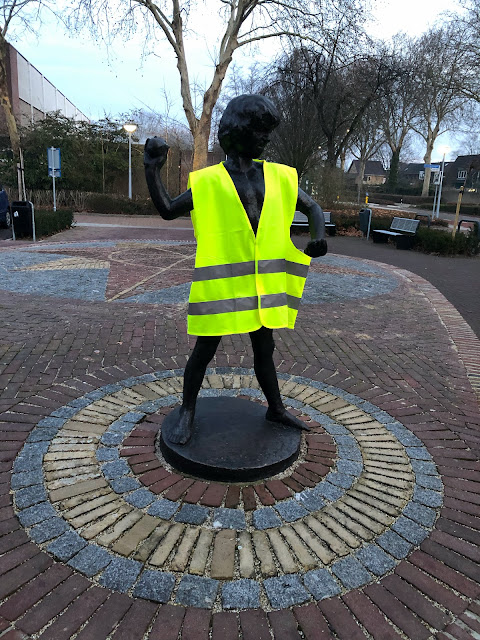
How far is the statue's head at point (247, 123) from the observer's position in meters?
2.38

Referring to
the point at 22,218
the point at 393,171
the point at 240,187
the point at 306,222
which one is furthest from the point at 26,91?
the point at 240,187

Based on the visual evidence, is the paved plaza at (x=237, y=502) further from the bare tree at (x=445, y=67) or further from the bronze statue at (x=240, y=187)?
the bare tree at (x=445, y=67)

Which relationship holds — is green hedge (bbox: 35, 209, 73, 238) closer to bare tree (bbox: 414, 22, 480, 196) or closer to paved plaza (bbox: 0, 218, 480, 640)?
paved plaza (bbox: 0, 218, 480, 640)

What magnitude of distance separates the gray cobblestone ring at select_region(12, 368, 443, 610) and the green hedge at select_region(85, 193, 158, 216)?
2125 centimetres

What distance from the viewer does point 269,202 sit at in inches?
99.3

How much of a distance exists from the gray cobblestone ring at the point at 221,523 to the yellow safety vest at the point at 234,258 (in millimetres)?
949

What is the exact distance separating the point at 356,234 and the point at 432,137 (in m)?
32.2

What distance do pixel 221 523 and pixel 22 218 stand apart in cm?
1212

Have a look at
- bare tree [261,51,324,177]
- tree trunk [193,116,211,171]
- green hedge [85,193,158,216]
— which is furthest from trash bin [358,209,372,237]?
green hedge [85,193,158,216]

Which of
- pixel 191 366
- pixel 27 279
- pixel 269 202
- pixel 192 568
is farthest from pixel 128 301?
pixel 192 568

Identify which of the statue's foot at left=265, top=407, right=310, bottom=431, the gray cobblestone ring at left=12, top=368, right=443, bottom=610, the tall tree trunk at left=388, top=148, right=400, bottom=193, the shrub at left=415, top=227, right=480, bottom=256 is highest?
the tall tree trunk at left=388, top=148, right=400, bottom=193

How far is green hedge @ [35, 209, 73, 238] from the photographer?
43.6ft

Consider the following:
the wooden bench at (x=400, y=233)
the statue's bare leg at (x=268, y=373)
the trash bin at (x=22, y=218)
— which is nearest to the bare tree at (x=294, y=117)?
the wooden bench at (x=400, y=233)

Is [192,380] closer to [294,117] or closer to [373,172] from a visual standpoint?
[294,117]
